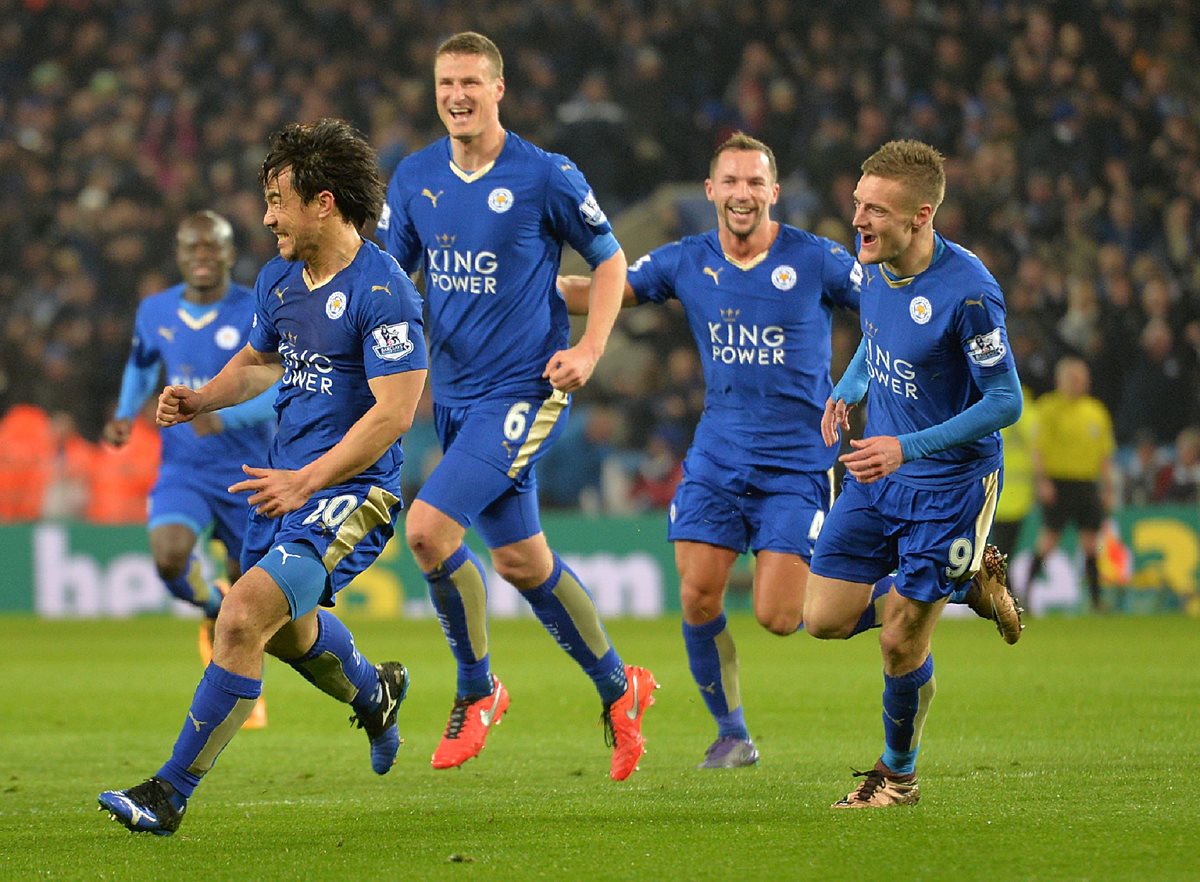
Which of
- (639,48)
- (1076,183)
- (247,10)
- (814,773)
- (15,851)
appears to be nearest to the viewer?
(15,851)

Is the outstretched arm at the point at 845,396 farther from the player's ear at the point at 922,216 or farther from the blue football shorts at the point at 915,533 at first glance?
the player's ear at the point at 922,216

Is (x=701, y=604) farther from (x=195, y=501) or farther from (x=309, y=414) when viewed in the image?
(x=195, y=501)

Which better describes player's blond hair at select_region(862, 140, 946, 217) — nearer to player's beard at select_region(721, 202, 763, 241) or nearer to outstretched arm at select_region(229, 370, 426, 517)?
player's beard at select_region(721, 202, 763, 241)

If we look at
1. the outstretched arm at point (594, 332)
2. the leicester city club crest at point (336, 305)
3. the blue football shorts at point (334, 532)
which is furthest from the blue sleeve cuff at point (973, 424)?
the leicester city club crest at point (336, 305)

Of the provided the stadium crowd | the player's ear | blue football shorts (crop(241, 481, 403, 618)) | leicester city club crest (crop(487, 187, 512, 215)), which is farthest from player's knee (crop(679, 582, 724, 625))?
the stadium crowd

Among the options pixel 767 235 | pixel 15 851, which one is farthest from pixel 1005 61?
pixel 15 851

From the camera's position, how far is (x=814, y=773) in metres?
6.50

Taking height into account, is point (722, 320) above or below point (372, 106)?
below

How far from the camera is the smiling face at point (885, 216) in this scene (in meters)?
5.43

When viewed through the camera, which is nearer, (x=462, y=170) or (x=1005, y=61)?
(x=462, y=170)

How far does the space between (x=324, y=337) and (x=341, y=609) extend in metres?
10.6

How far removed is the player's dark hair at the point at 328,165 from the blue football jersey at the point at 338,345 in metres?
0.15

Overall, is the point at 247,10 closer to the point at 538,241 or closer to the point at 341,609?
the point at 341,609

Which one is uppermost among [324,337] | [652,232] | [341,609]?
[652,232]
